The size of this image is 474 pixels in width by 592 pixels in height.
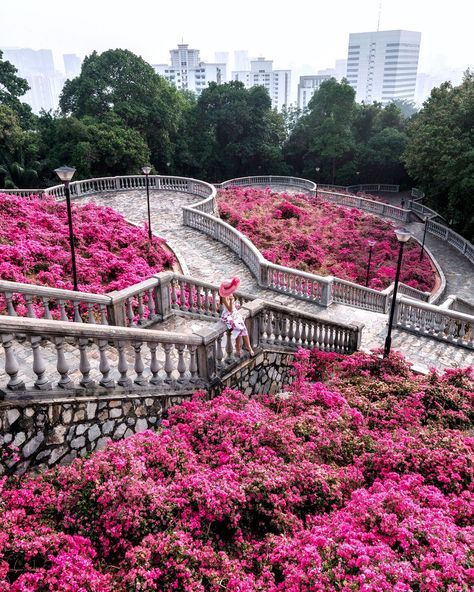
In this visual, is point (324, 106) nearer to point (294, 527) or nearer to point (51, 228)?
point (51, 228)

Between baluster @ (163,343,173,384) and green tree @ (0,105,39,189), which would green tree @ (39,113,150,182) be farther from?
baluster @ (163,343,173,384)

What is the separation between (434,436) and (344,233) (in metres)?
22.8

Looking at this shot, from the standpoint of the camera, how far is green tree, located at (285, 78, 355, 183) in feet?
166

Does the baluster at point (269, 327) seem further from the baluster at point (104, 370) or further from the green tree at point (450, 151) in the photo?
the green tree at point (450, 151)

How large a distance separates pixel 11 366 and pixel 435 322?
13144mm

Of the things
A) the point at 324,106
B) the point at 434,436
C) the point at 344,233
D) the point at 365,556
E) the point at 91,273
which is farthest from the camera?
the point at 324,106

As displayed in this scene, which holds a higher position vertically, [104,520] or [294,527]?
[104,520]

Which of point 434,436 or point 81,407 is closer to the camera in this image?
point 81,407

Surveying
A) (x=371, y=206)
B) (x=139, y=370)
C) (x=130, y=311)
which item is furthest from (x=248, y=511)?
(x=371, y=206)

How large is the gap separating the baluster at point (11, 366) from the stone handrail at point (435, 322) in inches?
498

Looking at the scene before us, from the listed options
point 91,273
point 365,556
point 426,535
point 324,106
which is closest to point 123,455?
point 365,556

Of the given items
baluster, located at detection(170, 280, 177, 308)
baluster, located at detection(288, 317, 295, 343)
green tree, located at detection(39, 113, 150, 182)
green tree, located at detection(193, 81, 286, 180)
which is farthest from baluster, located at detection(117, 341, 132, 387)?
green tree, located at detection(193, 81, 286, 180)

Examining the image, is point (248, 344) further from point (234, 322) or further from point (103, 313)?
point (103, 313)

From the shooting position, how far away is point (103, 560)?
4.52m
